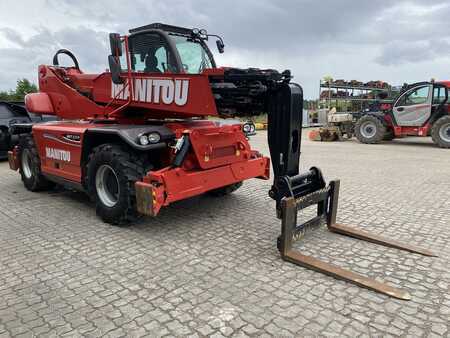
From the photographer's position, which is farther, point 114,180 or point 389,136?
point 389,136

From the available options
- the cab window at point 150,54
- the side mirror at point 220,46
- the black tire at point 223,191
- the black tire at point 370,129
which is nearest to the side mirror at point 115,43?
the cab window at point 150,54

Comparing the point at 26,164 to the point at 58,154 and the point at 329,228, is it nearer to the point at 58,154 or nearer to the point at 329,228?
the point at 58,154

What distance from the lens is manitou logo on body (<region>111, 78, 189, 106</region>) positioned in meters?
4.53

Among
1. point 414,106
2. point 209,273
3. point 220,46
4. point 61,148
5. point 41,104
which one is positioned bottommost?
point 209,273

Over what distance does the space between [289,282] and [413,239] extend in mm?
1886

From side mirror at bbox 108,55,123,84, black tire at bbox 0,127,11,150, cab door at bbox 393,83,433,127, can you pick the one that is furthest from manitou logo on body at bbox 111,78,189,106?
cab door at bbox 393,83,433,127

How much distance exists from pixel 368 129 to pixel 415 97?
210 cm

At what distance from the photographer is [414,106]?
13.3 m

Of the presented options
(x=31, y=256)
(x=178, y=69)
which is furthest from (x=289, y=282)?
(x=178, y=69)

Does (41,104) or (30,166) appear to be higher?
(41,104)

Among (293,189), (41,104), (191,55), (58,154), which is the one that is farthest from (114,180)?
(41,104)

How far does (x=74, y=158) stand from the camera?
5.41m

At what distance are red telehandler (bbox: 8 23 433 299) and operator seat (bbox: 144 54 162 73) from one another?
0.01 meters

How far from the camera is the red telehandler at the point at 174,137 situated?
395cm
